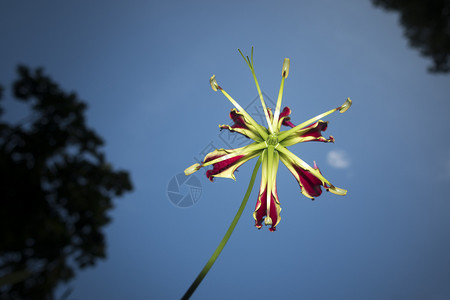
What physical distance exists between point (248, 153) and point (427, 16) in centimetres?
128

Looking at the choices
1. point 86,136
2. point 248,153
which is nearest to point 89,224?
point 86,136

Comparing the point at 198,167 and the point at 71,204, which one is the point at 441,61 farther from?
the point at 71,204

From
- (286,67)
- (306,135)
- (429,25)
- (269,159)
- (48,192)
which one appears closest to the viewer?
(48,192)

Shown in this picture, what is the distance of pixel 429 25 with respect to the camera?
4.28ft

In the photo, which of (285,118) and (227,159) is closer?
(227,159)

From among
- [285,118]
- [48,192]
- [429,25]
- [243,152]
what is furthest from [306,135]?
[48,192]

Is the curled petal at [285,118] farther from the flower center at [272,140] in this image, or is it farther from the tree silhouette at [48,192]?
the tree silhouette at [48,192]

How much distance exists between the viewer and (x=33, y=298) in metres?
0.83

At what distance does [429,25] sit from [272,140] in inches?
43.1

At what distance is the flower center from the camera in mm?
1587

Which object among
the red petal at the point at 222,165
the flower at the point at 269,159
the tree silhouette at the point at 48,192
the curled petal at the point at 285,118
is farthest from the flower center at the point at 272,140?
the tree silhouette at the point at 48,192

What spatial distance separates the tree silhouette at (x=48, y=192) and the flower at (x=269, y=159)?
1.85 feet

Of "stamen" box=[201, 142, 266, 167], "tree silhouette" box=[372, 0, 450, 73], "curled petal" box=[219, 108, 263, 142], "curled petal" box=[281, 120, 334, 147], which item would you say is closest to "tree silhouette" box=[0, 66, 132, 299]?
"stamen" box=[201, 142, 266, 167]

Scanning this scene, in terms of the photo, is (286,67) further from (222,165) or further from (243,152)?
(222,165)
